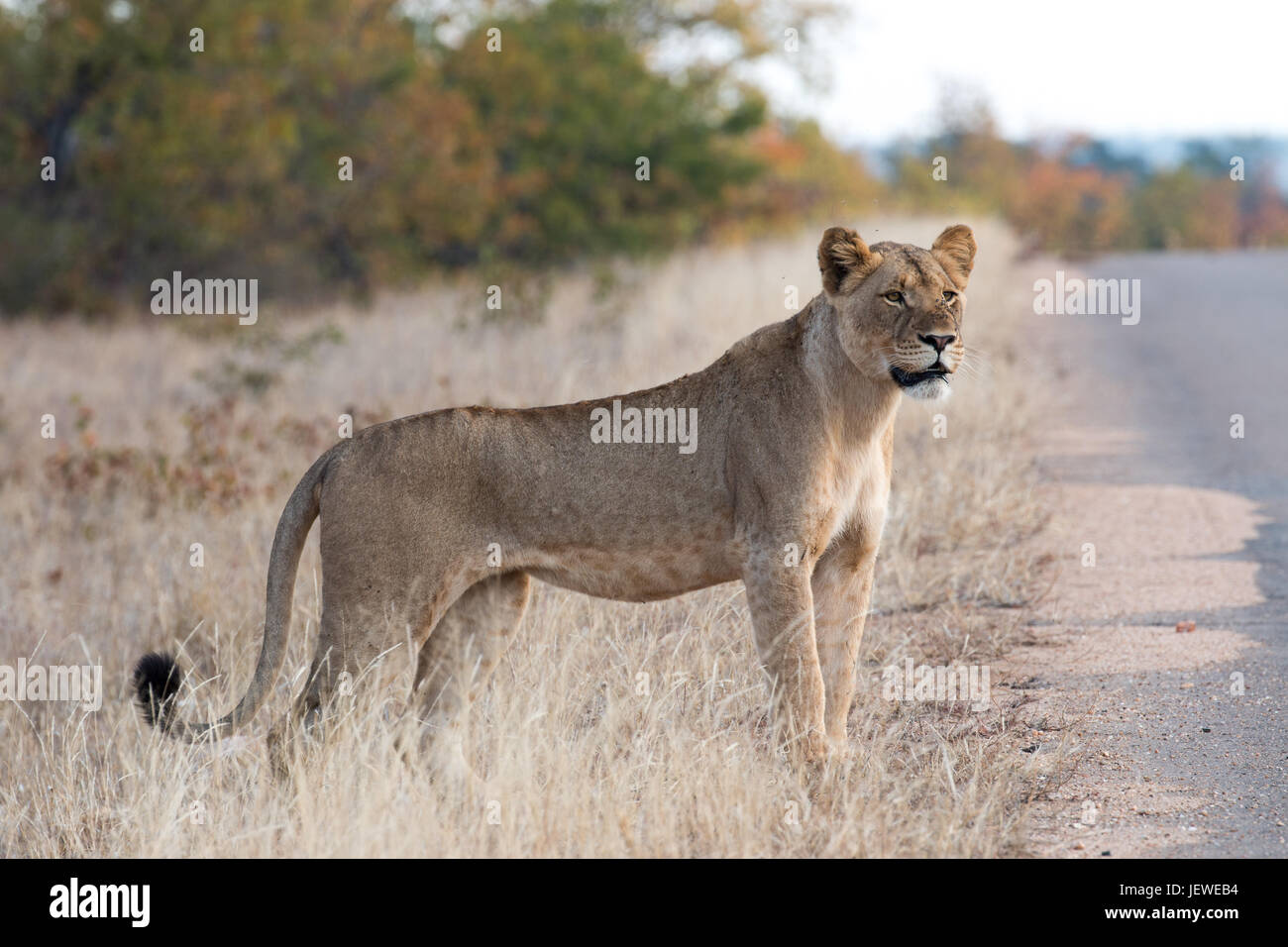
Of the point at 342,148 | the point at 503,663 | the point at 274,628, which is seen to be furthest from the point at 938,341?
the point at 342,148

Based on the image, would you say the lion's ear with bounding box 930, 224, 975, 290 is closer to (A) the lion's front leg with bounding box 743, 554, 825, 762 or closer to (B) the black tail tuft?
(A) the lion's front leg with bounding box 743, 554, 825, 762

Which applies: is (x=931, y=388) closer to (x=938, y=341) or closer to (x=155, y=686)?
(x=938, y=341)

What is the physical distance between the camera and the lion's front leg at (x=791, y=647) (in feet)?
14.6

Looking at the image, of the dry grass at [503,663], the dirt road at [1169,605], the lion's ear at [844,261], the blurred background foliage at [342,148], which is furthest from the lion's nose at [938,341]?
the blurred background foliage at [342,148]

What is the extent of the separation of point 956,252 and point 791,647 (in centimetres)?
141

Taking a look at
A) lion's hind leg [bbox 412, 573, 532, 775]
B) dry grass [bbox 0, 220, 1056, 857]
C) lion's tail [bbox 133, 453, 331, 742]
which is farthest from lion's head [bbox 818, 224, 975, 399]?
lion's tail [bbox 133, 453, 331, 742]

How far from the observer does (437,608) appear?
14.9 feet

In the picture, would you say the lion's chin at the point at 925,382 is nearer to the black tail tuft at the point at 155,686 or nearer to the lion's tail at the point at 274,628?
the lion's tail at the point at 274,628

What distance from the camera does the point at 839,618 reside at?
4.83 m

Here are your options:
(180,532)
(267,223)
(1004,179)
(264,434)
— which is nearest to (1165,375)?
(264,434)

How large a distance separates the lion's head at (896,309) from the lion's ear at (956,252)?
0.04 ft

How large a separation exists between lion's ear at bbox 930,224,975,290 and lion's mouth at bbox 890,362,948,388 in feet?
1.28

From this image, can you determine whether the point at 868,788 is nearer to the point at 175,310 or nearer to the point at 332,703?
the point at 332,703

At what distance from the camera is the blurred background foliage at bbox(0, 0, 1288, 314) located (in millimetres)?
19000
